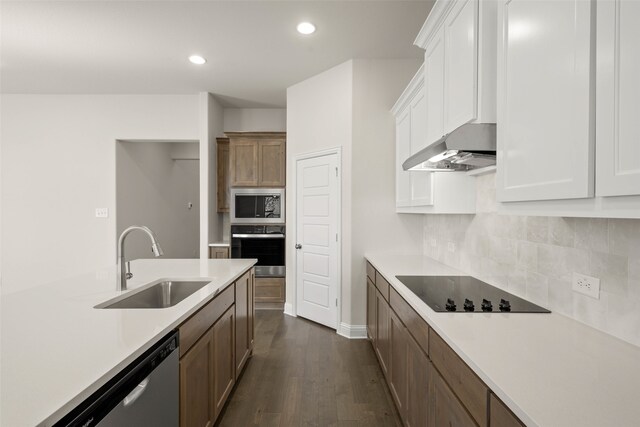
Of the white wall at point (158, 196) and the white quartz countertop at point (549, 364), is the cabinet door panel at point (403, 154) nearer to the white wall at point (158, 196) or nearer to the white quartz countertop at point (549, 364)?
the white quartz countertop at point (549, 364)

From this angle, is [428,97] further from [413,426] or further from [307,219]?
[307,219]

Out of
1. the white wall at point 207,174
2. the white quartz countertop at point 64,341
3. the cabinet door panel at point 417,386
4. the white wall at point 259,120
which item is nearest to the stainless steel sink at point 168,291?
the white quartz countertop at point 64,341

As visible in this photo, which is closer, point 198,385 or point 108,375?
point 108,375

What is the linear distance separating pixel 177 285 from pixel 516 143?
81.6 inches

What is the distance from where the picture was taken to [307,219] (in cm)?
404

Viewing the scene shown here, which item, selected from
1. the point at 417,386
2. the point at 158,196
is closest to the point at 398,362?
the point at 417,386

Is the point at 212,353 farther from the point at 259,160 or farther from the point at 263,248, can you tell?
the point at 259,160

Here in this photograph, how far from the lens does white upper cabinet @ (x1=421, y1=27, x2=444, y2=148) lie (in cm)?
185

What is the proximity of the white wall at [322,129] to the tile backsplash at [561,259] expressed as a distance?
145 centimetres

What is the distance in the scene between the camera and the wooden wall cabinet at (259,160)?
473 cm

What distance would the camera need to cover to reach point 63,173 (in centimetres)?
472

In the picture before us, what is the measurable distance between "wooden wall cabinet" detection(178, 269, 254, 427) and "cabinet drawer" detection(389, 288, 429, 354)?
3.52ft

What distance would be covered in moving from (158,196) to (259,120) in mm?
2412

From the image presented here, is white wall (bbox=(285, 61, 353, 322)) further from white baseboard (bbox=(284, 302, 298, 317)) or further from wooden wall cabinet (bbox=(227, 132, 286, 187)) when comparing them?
wooden wall cabinet (bbox=(227, 132, 286, 187))
